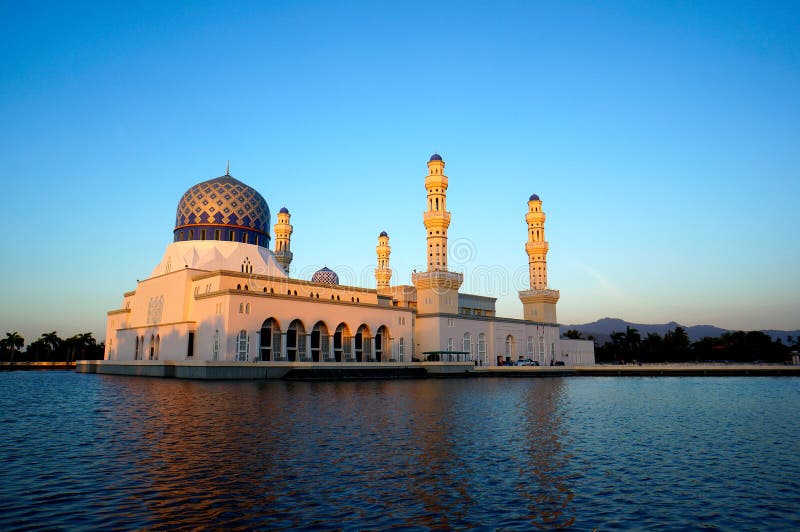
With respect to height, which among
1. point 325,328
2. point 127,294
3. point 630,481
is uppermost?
point 127,294

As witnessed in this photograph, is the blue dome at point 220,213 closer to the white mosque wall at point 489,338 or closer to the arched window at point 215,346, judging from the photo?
the arched window at point 215,346

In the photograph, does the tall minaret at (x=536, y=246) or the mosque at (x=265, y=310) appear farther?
the tall minaret at (x=536, y=246)

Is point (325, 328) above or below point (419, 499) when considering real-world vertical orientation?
above

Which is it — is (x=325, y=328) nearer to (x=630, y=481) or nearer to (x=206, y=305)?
(x=206, y=305)

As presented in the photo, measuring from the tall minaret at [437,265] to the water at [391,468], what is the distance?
34739 mm

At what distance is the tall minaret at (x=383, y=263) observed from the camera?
7350cm

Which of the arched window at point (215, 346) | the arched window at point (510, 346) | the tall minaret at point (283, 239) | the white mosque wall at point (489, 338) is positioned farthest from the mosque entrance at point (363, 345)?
the tall minaret at point (283, 239)

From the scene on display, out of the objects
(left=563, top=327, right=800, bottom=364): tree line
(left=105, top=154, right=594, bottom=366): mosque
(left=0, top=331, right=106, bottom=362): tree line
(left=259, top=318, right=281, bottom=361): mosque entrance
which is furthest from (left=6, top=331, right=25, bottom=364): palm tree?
(left=563, top=327, right=800, bottom=364): tree line

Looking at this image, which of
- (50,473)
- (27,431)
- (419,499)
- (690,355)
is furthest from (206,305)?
(690,355)

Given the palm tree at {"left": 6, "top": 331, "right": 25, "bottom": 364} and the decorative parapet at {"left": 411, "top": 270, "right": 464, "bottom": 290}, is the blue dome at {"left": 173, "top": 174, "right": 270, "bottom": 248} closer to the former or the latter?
the decorative parapet at {"left": 411, "top": 270, "right": 464, "bottom": 290}

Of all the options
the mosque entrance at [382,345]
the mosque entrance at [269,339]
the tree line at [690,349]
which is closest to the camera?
the mosque entrance at [269,339]

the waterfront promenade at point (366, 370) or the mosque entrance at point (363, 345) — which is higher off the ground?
the mosque entrance at point (363, 345)

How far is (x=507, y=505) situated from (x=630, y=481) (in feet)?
9.97

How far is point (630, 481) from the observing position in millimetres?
10328
